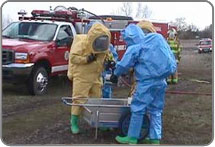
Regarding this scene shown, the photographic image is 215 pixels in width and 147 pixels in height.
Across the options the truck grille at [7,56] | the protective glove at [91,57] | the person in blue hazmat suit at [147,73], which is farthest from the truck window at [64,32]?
the person in blue hazmat suit at [147,73]

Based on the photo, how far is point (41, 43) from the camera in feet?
26.7

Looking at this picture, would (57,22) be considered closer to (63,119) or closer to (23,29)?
(23,29)

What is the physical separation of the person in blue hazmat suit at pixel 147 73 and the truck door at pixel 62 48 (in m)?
3.72

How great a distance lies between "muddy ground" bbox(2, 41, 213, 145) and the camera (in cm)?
528

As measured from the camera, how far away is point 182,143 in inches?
208

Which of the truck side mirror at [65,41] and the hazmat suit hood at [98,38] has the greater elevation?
the hazmat suit hood at [98,38]

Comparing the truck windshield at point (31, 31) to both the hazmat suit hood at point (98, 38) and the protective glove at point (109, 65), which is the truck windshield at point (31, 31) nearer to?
the protective glove at point (109, 65)

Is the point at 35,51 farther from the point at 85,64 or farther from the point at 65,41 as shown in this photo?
the point at 85,64

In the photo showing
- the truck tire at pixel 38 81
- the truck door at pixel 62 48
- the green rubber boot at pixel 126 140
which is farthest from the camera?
the truck door at pixel 62 48

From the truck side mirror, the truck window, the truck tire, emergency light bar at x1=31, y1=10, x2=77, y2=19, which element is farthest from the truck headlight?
emergency light bar at x1=31, y1=10, x2=77, y2=19

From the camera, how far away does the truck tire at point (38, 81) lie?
7797mm

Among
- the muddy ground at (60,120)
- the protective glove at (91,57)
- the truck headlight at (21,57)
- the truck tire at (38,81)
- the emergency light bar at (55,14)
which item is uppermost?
the emergency light bar at (55,14)

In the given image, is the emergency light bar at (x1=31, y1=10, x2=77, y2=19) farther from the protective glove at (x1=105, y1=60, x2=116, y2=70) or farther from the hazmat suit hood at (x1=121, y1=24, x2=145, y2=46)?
the hazmat suit hood at (x1=121, y1=24, x2=145, y2=46)

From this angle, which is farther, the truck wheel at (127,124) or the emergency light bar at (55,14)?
the emergency light bar at (55,14)
